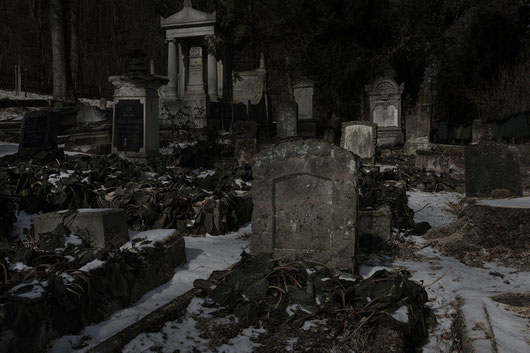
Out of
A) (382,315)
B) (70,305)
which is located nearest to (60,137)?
(70,305)

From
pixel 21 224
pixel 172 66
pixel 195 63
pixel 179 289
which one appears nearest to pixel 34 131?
pixel 21 224

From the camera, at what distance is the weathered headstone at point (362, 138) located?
13531mm

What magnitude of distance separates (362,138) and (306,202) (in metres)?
9.79

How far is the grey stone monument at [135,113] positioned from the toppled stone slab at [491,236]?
679cm

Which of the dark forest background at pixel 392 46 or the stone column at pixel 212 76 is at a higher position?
the dark forest background at pixel 392 46

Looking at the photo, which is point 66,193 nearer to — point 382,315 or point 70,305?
point 70,305

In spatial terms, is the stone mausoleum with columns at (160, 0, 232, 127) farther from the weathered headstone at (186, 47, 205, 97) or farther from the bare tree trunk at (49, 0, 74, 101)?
the bare tree trunk at (49, 0, 74, 101)

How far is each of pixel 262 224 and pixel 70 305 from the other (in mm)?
1887

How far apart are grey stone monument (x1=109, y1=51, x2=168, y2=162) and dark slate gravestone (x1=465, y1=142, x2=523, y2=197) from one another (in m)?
6.68

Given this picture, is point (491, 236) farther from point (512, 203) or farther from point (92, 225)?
point (92, 225)

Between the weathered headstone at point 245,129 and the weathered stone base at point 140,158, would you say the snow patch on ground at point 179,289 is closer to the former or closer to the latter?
the weathered stone base at point 140,158

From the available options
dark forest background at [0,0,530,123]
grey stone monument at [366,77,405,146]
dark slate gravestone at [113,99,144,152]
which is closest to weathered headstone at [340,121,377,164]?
dark slate gravestone at [113,99,144,152]

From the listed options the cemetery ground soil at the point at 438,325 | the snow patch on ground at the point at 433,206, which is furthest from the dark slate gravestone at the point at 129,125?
the cemetery ground soil at the point at 438,325

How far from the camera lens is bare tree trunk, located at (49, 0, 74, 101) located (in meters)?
Answer: 20.5
